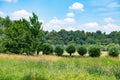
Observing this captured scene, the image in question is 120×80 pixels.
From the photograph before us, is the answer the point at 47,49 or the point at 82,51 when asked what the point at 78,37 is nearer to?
the point at 82,51

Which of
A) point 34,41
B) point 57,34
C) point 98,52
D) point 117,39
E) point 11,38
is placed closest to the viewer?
point 11,38

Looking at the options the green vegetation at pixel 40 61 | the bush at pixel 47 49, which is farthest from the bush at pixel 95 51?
the bush at pixel 47 49

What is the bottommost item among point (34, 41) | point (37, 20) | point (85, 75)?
point (85, 75)

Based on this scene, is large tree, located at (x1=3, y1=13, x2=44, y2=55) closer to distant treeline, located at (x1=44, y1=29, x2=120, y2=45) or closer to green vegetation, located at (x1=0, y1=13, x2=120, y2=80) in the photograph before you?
green vegetation, located at (x1=0, y1=13, x2=120, y2=80)

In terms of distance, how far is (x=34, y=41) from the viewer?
4838 cm

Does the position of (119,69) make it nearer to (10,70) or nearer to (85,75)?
(85,75)

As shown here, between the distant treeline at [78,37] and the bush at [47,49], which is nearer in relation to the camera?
the bush at [47,49]

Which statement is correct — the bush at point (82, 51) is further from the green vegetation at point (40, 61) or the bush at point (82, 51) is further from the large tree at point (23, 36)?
the large tree at point (23, 36)

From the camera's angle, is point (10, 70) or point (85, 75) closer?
point (85, 75)

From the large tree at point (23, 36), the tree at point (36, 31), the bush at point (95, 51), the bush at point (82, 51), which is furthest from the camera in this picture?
the bush at point (82, 51)

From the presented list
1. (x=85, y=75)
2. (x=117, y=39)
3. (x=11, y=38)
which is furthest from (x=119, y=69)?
(x=117, y=39)

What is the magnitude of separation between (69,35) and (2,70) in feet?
356

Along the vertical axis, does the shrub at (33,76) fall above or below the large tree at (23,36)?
below

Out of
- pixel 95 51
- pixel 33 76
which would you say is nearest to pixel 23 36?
pixel 95 51
